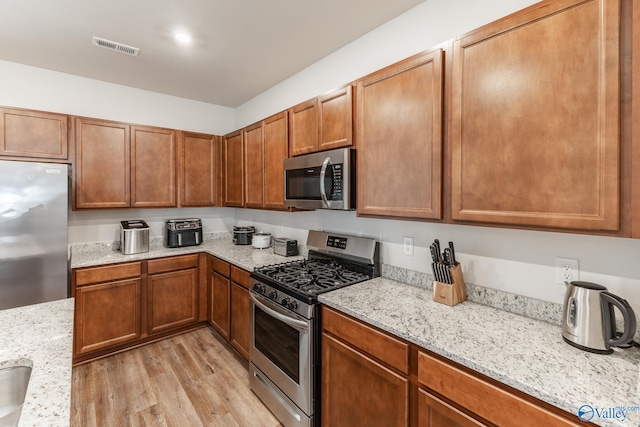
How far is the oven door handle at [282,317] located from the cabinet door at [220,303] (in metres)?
0.77

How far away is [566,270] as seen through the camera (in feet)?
4.56

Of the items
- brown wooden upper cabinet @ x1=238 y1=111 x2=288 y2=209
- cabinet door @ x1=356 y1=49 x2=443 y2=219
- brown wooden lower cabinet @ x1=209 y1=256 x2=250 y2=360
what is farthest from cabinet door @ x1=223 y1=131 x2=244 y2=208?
cabinet door @ x1=356 y1=49 x2=443 y2=219

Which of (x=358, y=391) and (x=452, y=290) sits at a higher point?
(x=452, y=290)

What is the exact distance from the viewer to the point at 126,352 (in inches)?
115

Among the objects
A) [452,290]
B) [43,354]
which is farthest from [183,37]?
[452,290]

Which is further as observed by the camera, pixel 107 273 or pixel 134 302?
pixel 134 302

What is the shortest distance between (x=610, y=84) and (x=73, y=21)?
308 cm

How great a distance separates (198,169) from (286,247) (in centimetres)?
157

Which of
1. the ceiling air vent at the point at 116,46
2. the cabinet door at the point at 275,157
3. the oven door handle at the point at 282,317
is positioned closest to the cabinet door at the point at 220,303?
the oven door handle at the point at 282,317

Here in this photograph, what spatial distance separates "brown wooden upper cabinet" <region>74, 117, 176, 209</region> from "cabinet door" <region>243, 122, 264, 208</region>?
0.89m

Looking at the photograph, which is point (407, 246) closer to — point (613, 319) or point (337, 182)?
point (337, 182)

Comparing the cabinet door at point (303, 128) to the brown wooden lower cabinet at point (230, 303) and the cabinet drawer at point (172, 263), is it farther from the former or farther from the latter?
the cabinet drawer at point (172, 263)

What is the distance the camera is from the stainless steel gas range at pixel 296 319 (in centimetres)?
179

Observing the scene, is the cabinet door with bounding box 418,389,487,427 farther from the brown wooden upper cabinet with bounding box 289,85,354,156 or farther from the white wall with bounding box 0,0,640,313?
the brown wooden upper cabinet with bounding box 289,85,354,156
